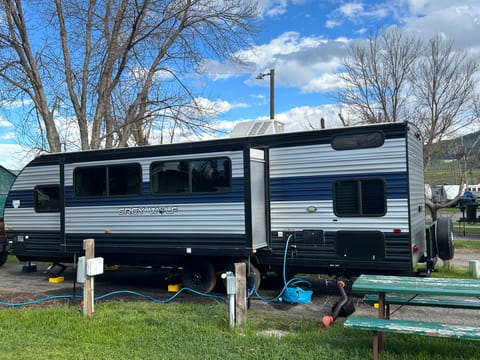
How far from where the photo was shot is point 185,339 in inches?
221

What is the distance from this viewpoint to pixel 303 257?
325 inches

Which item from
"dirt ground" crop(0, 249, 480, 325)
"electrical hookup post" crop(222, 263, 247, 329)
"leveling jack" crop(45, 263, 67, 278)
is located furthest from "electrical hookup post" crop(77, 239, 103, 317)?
"leveling jack" crop(45, 263, 67, 278)

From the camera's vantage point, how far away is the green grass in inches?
197

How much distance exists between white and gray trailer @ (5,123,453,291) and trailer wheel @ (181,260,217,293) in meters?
0.02

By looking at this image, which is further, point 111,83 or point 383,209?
point 111,83

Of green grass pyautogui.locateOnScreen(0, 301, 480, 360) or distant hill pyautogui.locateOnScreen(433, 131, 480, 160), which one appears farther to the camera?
distant hill pyautogui.locateOnScreen(433, 131, 480, 160)

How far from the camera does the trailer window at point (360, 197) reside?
7645 mm

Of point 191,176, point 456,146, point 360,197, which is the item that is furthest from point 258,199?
point 456,146

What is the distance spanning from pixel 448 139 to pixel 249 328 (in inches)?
527

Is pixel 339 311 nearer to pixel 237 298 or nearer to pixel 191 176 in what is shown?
pixel 237 298

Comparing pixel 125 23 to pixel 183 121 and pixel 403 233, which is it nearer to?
pixel 183 121

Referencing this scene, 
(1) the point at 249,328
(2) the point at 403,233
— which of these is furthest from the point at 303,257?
(1) the point at 249,328

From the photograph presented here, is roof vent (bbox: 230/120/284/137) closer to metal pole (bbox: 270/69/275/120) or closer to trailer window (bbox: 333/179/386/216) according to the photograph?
trailer window (bbox: 333/179/386/216)

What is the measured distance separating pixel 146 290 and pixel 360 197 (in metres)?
4.53
